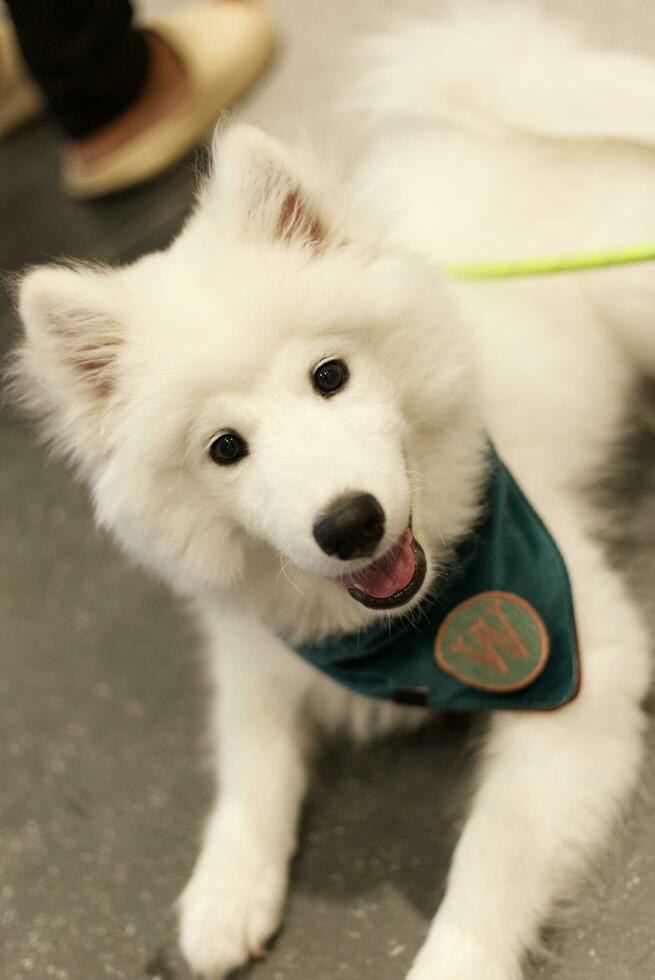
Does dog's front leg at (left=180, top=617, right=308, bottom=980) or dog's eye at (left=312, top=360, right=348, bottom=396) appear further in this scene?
dog's front leg at (left=180, top=617, right=308, bottom=980)

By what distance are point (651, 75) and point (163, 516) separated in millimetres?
1322

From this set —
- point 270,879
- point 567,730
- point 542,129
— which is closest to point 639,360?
point 542,129

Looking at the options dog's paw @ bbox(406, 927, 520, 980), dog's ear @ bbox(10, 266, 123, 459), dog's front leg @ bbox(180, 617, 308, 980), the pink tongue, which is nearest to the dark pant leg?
dog's ear @ bbox(10, 266, 123, 459)

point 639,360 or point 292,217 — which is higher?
point 292,217

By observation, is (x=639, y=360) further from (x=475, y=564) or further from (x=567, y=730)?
(x=567, y=730)

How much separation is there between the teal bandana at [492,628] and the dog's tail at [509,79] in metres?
0.82

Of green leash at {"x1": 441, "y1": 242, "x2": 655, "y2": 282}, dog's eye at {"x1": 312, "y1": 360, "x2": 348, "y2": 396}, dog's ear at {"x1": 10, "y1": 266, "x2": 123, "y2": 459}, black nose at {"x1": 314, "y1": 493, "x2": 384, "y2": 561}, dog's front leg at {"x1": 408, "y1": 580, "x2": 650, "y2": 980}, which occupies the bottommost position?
dog's front leg at {"x1": 408, "y1": 580, "x2": 650, "y2": 980}

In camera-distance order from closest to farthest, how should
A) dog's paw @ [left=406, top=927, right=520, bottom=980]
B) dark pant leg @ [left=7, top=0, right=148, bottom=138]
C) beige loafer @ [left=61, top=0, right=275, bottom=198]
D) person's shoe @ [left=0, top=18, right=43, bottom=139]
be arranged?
dog's paw @ [left=406, top=927, right=520, bottom=980], dark pant leg @ [left=7, top=0, right=148, bottom=138], beige loafer @ [left=61, top=0, right=275, bottom=198], person's shoe @ [left=0, top=18, right=43, bottom=139]

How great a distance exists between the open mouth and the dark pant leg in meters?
2.19

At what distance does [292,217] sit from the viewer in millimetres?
1377

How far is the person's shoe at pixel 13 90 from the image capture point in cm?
372

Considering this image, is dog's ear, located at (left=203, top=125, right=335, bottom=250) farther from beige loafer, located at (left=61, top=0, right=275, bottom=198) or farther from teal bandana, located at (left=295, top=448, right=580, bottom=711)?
beige loafer, located at (left=61, top=0, right=275, bottom=198)

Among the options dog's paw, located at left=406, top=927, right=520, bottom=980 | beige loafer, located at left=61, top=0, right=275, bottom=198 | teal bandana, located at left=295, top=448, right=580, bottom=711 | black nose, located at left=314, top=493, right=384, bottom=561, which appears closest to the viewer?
black nose, located at left=314, top=493, right=384, bottom=561

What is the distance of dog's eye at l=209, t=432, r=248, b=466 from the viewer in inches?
50.9
